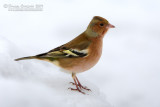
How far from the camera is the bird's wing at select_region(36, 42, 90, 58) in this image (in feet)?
14.6

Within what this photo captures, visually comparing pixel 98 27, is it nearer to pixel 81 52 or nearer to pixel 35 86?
pixel 81 52

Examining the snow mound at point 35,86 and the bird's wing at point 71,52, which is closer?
the snow mound at point 35,86

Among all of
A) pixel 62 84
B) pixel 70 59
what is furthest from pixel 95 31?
pixel 62 84

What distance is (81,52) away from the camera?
14.6ft

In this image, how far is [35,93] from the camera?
4074mm

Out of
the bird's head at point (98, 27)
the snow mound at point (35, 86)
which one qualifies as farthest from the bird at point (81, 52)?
the snow mound at point (35, 86)

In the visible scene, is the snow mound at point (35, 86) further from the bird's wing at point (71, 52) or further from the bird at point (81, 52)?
the bird's wing at point (71, 52)

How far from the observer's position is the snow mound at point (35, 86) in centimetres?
392

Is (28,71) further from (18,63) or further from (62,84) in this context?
(62,84)

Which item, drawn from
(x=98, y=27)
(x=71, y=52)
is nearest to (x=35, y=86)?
(x=71, y=52)

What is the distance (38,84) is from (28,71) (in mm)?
339

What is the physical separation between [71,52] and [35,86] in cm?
60

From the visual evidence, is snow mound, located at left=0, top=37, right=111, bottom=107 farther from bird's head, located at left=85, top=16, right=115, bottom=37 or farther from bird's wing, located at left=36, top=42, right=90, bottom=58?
bird's head, located at left=85, top=16, right=115, bottom=37

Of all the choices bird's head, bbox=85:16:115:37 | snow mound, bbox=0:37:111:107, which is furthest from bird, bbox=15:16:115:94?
snow mound, bbox=0:37:111:107
